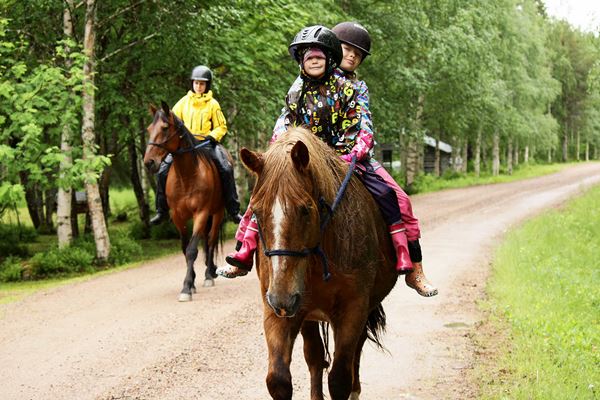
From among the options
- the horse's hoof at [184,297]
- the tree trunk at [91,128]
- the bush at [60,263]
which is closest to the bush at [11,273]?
the bush at [60,263]

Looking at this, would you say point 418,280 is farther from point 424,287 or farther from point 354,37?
point 354,37

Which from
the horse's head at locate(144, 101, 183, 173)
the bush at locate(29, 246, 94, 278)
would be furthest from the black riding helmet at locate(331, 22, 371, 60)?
the bush at locate(29, 246, 94, 278)

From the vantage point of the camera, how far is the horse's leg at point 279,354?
150 inches

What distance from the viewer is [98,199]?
14773mm

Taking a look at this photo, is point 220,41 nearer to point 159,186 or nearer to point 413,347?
point 159,186

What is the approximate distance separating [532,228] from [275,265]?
13727 millimetres

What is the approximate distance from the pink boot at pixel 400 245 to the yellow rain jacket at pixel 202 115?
6024mm

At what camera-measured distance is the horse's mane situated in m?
3.58

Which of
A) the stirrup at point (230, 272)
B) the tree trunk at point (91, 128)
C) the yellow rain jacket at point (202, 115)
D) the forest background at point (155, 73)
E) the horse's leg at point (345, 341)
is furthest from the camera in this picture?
the tree trunk at point (91, 128)

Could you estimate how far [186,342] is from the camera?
7.24 metres

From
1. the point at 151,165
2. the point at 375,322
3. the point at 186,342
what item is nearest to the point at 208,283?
the point at 151,165

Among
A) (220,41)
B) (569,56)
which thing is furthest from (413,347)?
(569,56)

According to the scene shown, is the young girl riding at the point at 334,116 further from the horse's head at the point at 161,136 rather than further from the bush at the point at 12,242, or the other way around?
the bush at the point at 12,242

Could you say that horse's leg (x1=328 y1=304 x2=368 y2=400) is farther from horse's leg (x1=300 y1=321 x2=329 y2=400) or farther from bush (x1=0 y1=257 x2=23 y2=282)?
bush (x1=0 y1=257 x2=23 y2=282)
